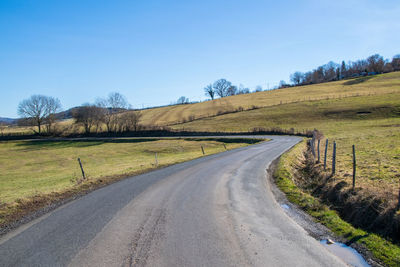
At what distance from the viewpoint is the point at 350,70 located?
15500 centimetres

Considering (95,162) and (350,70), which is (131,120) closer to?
(95,162)

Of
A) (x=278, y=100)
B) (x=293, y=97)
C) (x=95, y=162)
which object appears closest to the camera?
(x=95, y=162)

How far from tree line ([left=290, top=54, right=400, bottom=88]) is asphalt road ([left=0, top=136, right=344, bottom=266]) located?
14573 cm

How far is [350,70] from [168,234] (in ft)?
589

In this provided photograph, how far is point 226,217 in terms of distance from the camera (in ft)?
28.9

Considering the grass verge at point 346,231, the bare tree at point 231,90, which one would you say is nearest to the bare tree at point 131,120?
the grass verge at point 346,231

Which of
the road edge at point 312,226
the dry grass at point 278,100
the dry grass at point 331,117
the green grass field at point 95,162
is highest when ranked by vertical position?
the dry grass at point 278,100

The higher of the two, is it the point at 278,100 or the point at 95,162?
the point at 278,100

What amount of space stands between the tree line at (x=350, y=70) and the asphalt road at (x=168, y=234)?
478 feet

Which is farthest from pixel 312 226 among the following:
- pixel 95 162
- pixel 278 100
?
pixel 278 100

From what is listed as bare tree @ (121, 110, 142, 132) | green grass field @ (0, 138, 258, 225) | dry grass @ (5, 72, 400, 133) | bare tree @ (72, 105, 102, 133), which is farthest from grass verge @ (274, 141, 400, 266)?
bare tree @ (72, 105, 102, 133)

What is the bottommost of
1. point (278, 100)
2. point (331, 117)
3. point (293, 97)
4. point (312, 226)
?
point (312, 226)

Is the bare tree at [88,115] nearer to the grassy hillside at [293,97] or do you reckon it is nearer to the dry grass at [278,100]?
the dry grass at [278,100]

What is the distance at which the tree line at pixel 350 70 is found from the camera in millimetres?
137025
